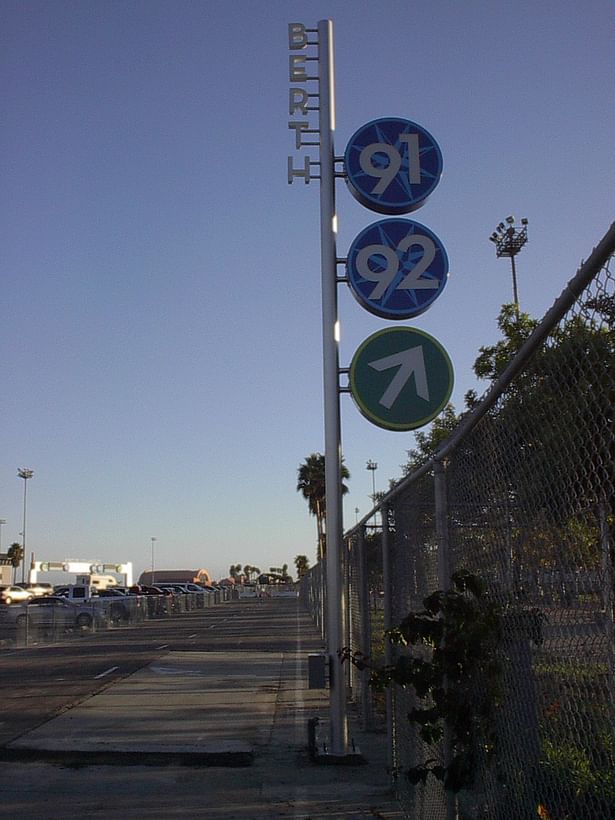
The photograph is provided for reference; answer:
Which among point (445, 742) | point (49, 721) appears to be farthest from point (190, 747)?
point (445, 742)

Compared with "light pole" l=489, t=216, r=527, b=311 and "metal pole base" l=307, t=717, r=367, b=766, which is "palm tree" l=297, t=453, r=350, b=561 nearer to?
"light pole" l=489, t=216, r=527, b=311

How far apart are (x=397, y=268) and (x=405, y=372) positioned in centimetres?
127

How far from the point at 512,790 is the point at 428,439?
2011cm

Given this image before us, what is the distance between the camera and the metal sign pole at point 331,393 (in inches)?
335

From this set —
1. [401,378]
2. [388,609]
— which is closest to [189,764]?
[388,609]

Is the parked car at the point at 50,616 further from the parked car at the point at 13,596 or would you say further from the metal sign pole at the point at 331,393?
the parked car at the point at 13,596

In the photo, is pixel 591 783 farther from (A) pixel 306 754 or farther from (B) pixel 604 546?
(A) pixel 306 754

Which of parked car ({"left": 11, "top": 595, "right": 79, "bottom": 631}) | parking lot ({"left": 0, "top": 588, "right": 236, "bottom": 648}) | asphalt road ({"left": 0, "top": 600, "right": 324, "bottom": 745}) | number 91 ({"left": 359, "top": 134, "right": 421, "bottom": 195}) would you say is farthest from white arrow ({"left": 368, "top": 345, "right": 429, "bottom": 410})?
parked car ({"left": 11, "top": 595, "right": 79, "bottom": 631})

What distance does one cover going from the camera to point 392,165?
9.30 metres

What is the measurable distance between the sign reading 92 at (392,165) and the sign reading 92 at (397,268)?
28 cm

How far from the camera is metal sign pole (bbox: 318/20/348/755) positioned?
8.52m

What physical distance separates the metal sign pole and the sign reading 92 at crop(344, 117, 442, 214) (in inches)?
13.1

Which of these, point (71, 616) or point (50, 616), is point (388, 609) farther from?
point (71, 616)

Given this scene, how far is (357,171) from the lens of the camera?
9.24 metres
